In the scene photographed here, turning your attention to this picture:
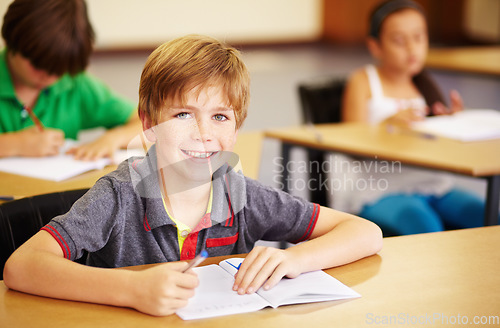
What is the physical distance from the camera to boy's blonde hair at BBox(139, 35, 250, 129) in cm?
105

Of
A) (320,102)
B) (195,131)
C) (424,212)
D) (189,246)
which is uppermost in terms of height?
(195,131)

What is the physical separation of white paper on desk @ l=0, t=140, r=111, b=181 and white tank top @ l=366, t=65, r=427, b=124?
1.21 meters

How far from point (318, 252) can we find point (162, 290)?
1.03ft

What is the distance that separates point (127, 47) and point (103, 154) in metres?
6.81

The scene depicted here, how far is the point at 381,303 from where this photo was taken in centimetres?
94

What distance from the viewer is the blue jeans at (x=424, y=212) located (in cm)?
205

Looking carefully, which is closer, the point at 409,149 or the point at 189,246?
the point at 189,246

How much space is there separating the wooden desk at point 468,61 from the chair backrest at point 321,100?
29.7 inches

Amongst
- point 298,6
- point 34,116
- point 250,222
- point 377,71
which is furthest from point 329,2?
point 250,222

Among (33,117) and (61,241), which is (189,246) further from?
(33,117)

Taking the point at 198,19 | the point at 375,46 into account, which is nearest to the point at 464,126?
the point at 375,46

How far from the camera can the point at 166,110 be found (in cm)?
107

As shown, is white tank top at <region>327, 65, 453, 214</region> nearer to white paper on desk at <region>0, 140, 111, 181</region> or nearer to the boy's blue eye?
white paper on desk at <region>0, 140, 111, 181</region>

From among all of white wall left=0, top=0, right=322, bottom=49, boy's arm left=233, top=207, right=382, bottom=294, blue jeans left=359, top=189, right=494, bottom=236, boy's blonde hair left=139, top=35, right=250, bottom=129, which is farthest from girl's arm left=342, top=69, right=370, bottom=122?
white wall left=0, top=0, right=322, bottom=49
